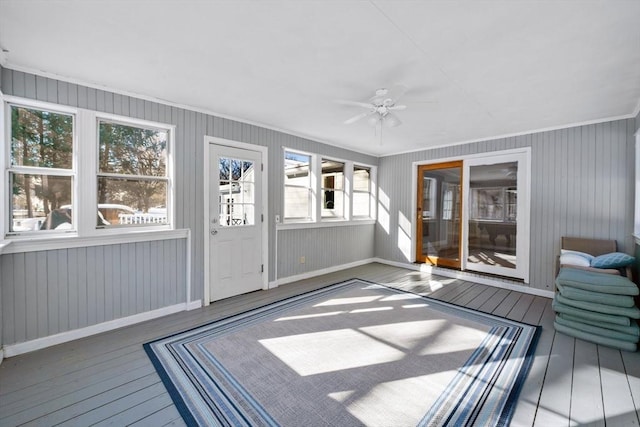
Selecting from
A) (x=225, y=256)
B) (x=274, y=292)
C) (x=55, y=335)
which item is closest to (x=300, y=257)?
(x=274, y=292)

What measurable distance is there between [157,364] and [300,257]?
2.86m

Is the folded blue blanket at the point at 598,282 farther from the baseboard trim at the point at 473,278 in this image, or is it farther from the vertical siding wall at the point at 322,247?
the vertical siding wall at the point at 322,247

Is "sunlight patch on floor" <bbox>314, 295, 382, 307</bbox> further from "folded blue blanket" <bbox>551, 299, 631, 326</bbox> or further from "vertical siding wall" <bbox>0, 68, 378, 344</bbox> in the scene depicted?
"folded blue blanket" <bbox>551, 299, 631, 326</bbox>

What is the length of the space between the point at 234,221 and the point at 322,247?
1.91 meters

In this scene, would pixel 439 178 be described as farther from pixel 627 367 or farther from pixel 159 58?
pixel 159 58

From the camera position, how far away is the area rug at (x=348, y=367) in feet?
5.98

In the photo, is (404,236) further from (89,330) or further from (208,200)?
(89,330)

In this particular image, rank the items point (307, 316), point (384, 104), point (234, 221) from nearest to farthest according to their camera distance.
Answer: point (384, 104), point (307, 316), point (234, 221)

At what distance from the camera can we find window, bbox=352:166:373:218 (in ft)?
20.3

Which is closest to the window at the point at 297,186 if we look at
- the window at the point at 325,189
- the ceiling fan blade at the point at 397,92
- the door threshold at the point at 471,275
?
the window at the point at 325,189

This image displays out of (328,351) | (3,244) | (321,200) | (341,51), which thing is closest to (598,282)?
(328,351)

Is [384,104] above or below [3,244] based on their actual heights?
above

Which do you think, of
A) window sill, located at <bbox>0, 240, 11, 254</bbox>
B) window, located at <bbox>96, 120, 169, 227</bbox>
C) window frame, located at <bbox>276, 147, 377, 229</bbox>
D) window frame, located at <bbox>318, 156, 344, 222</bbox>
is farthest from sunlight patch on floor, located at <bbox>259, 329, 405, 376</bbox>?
window frame, located at <bbox>318, 156, 344, 222</bbox>

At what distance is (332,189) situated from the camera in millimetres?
5668
